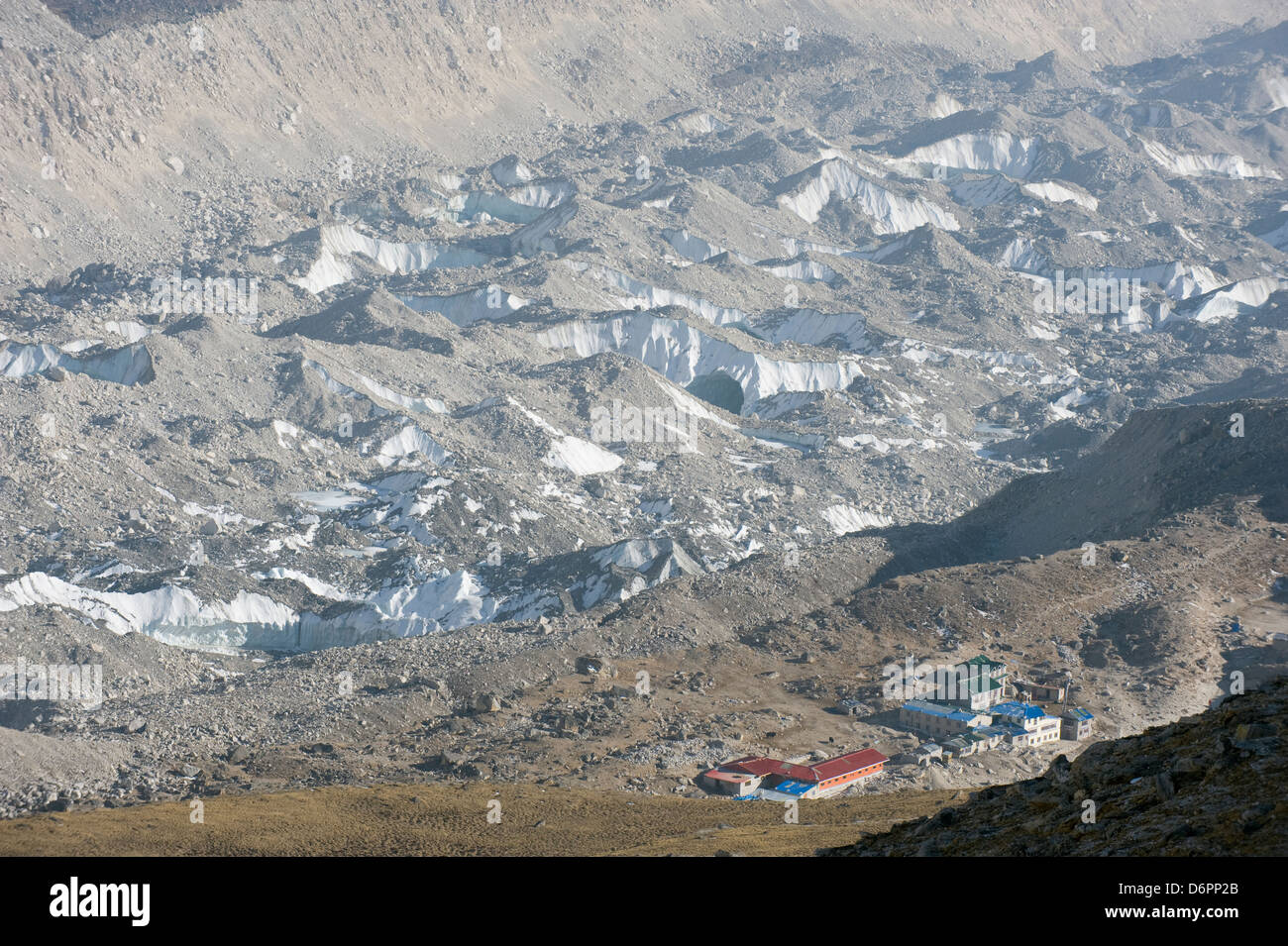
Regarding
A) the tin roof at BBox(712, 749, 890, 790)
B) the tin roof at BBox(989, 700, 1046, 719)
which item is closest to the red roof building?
the tin roof at BBox(712, 749, 890, 790)

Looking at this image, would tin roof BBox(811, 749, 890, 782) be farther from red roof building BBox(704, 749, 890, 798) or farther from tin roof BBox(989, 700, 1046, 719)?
tin roof BBox(989, 700, 1046, 719)

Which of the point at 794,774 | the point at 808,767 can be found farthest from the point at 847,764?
the point at 794,774

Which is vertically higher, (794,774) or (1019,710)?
(1019,710)

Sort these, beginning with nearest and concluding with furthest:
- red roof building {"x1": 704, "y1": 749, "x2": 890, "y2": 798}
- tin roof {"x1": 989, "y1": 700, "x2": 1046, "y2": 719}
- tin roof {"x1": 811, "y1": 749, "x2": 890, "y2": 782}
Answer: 1. red roof building {"x1": 704, "y1": 749, "x2": 890, "y2": 798}
2. tin roof {"x1": 811, "y1": 749, "x2": 890, "y2": 782}
3. tin roof {"x1": 989, "y1": 700, "x2": 1046, "y2": 719}

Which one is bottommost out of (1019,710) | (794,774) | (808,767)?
(794,774)

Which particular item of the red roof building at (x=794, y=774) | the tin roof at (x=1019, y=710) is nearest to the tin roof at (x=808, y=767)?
the red roof building at (x=794, y=774)

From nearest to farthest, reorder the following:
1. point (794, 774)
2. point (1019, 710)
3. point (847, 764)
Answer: point (794, 774), point (847, 764), point (1019, 710)

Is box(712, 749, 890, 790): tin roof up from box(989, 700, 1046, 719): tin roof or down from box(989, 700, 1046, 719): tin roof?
down

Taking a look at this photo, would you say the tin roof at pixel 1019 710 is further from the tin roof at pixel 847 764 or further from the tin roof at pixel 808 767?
the tin roof at pixel 808 767

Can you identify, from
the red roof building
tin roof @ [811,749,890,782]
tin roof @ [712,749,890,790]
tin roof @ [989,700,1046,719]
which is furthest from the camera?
tin roof @ [989,700,1046,719]

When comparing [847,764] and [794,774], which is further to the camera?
[847,764]

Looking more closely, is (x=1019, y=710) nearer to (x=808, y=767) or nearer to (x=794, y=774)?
(x=808, y=767)
